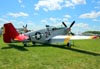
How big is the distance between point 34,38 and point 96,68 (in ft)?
41.6

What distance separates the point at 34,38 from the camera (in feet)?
71.7

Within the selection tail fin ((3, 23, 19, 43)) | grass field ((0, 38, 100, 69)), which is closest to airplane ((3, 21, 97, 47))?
tail fin ((3, 23, 19, 43))

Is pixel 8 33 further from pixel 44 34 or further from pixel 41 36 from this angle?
pixel 44 34

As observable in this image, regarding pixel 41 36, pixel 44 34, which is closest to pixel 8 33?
pixel 41 36

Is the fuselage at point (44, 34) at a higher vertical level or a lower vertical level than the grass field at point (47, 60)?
higher

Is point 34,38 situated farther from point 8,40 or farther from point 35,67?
point 35,67

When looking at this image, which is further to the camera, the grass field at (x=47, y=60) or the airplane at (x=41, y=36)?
the airplane at (x=41, y=36)

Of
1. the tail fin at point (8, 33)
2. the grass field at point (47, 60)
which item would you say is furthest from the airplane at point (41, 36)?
the grass field at point (47, 60)

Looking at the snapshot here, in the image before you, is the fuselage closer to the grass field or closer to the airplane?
the airplane

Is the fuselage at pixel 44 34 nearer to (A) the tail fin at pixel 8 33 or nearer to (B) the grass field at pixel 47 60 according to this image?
(A) the tail fin at pixel 8 33

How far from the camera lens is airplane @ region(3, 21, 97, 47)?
1989 cm

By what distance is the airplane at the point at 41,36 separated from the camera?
65.3 feet

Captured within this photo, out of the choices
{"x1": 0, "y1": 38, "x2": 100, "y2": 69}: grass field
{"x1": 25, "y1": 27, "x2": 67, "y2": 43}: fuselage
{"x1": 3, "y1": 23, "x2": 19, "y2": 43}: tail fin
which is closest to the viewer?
{"x1": 0, "y1": 38, "x2": 100, "y2": 69}: grass field

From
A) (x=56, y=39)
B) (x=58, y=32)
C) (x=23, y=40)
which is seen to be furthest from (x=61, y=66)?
(x=58, y=32)
